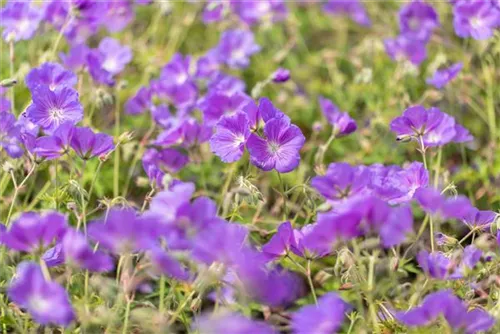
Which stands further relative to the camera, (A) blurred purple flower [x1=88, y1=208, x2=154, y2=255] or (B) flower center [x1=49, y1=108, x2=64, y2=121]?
(B) flower center [x1=49, y1=108, x2=64, y2=121]

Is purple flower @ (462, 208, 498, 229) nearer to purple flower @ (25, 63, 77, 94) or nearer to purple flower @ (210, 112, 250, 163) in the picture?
purple flower @ (210, 112, 250, 163)

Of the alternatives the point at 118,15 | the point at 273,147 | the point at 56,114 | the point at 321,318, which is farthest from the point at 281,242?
the point at 118,15

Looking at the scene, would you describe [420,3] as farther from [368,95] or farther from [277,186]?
[277,186]

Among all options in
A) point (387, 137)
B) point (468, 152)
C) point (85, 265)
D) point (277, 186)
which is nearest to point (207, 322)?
point (85, 265)

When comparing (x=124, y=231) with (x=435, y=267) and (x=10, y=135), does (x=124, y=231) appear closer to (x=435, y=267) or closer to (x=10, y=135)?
(x=435, y=267)

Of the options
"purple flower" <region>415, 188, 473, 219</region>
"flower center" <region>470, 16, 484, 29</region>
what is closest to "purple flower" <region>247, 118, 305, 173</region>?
"purple flower" <region>415, 188, 473, 219</region>

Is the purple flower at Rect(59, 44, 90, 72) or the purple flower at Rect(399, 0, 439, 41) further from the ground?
the purple flower at Rect(59, 44, 90, 72)

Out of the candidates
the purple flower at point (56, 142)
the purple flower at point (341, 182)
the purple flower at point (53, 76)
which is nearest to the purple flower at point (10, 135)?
the purple flower at point (53, 76)
